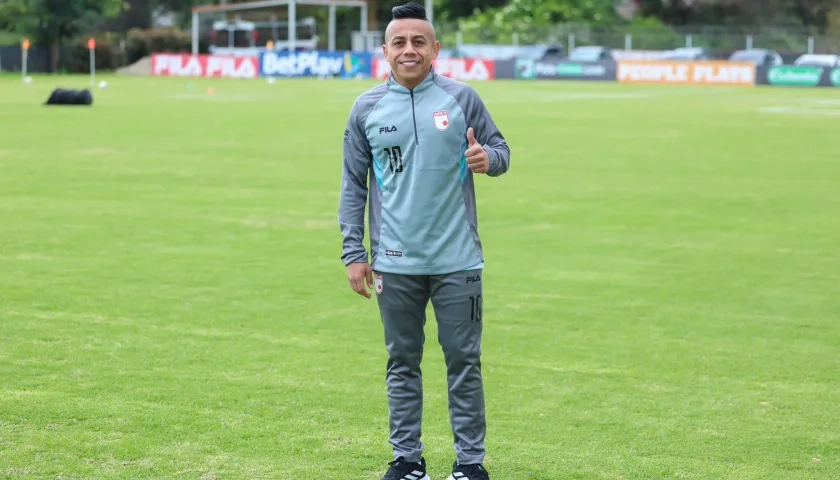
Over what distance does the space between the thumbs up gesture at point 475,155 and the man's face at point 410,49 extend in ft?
1.02

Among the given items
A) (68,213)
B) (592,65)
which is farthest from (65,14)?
(68,213)

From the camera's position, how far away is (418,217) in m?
4.90

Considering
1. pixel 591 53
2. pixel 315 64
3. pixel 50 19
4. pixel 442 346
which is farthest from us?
pixel 50 19

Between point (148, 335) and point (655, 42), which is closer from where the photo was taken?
point (148, 335)

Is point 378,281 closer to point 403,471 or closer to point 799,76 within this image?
point 403,471

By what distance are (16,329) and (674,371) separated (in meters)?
4.14

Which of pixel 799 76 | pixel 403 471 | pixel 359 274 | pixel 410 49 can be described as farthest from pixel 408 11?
pixel 799 76

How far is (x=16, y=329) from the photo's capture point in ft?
26.3

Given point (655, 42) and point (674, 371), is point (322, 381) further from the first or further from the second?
point (655, 42)

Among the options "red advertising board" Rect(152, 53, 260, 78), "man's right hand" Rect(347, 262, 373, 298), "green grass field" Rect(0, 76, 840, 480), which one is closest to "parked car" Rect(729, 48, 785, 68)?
"red advertising board" Rect(152, 53, 260, 78)

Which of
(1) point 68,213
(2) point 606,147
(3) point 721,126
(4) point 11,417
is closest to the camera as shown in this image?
(4) point 11,417

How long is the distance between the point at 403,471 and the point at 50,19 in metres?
65.4

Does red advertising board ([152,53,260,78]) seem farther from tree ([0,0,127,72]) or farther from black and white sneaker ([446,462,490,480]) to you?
black and white sneaker ([446,462,490,480])

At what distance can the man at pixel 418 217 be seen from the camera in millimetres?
4867
